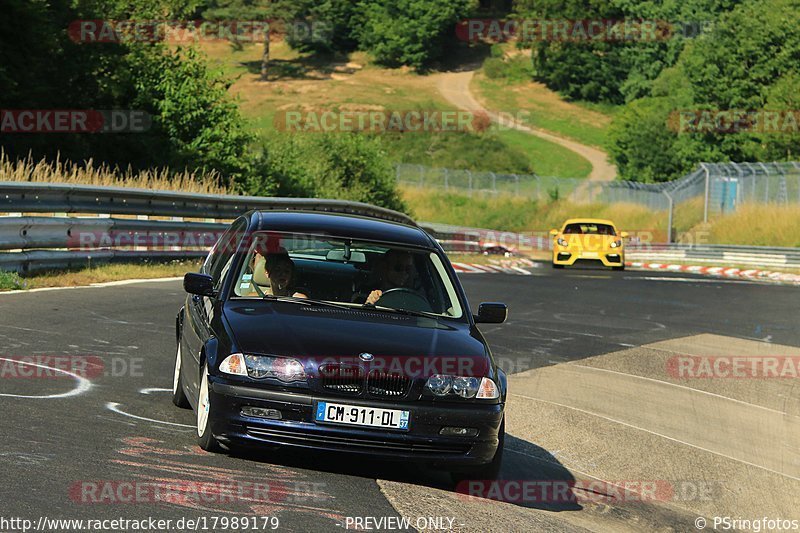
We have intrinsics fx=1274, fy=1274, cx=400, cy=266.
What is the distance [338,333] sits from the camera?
707 cm

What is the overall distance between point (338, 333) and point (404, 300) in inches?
38.9

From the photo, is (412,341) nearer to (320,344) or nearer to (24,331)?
(320,344)

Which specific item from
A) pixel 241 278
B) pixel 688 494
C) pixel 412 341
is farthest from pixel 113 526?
pixel 688 494

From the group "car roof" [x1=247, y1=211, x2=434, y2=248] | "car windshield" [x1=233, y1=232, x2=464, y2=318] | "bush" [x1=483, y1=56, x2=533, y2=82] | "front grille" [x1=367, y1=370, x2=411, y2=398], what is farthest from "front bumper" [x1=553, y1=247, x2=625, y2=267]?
"bush" [x1=483, y1=56, x2=533, y2=82]

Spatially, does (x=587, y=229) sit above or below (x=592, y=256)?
above

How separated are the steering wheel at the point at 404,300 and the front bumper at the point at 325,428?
122 cm

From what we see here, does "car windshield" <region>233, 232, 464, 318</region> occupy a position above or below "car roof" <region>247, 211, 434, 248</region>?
below

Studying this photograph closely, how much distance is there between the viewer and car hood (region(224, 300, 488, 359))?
6836 millimetres

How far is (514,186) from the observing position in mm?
71750

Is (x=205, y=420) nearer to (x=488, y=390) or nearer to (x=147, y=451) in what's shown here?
(x=147, y=451)

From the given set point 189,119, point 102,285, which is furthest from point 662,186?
point 102,285

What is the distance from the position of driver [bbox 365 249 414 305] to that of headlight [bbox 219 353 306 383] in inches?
61.3

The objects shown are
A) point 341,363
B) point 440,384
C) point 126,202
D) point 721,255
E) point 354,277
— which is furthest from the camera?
point 721,255

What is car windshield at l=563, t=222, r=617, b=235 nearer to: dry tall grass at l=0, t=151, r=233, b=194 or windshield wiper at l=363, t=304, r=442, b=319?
dry tall grass at l=0, t=151, r=233, b=194
